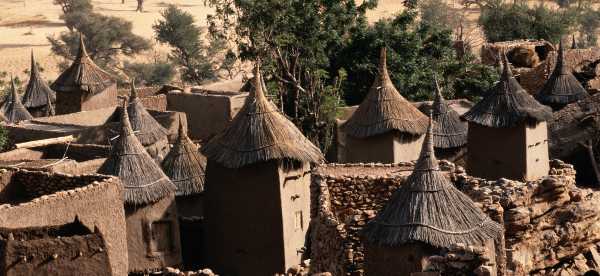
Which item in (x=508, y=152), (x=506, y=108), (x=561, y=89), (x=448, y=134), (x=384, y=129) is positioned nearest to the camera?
(x=508, y=152)

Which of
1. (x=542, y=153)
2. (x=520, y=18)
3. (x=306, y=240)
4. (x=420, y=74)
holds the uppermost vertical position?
(x=520, y=18)

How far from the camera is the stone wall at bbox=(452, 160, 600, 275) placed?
13.0 meters

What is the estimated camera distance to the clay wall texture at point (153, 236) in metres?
13.6

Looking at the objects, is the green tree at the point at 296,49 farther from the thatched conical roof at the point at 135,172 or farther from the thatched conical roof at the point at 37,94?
the thatched conical roof at the point at 135,172

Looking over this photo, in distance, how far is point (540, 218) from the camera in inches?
532

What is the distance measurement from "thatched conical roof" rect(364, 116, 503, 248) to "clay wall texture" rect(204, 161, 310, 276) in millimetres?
2593

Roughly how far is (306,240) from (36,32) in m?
46.0

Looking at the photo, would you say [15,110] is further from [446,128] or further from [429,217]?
[429,217]

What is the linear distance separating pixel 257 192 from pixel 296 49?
35.7 ft

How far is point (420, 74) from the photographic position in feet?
82.3

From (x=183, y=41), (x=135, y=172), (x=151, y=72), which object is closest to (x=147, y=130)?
(x=135, y=172)

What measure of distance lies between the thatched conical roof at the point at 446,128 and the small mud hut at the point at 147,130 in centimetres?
454

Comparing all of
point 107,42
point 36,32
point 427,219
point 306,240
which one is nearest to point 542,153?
point 306,240

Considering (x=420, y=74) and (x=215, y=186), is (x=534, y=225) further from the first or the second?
(x=420, y=74)
